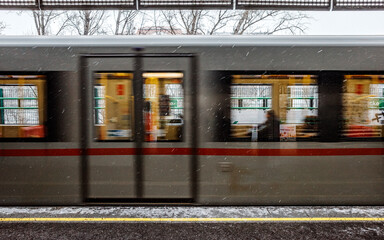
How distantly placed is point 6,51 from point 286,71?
466 cm

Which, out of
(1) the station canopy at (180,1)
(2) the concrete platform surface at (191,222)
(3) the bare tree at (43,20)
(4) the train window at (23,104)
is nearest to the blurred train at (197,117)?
(4) the train window at (23,104)

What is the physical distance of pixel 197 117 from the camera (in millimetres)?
4504

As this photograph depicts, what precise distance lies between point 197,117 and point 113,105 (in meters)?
1.43

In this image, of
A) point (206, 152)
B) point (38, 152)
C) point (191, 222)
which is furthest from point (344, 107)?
point (38, 152)

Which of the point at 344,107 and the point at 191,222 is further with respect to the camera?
the point at 344,107

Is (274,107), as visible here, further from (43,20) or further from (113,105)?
(43,20)

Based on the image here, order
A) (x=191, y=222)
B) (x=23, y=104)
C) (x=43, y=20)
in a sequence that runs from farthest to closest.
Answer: (x=43, y=20) < (x=23, y=104) < (x=191, y=222)

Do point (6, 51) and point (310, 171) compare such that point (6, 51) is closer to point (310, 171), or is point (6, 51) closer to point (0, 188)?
point (0, 188)

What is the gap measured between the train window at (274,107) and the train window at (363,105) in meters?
0.54

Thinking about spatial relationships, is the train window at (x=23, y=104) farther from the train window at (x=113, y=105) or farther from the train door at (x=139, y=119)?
the train window at (x=113, y=105)

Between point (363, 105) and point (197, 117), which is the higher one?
point (363, 105)

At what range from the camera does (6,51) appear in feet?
14.7

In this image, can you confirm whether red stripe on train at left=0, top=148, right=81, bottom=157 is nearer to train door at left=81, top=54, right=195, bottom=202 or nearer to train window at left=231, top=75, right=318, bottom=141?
train door at left=81, top=54, right=195, bottom=202

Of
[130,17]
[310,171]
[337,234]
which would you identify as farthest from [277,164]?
[130,17]
